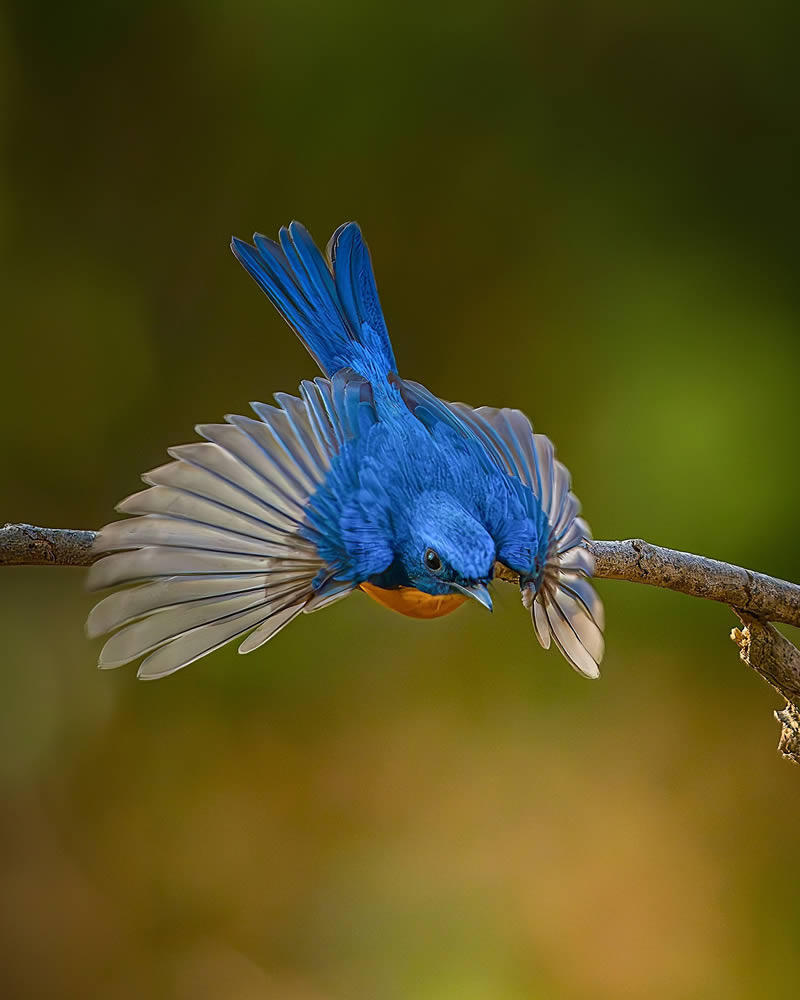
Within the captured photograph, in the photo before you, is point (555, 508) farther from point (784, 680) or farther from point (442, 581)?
point (784, 680)

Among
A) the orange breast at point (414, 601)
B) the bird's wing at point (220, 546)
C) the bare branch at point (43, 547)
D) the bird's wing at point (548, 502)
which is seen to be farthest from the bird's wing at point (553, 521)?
the bare branch at point (43, 547)

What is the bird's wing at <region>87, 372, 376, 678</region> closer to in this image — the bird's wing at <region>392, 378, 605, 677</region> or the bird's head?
the bird's head

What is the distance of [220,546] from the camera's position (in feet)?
4.42

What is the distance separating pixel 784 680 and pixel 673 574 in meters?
0.22

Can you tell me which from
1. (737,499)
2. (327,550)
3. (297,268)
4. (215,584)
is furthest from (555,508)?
(737,499)

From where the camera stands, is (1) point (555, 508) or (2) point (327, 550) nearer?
(2) point (327, 550)

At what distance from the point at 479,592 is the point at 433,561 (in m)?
0.08

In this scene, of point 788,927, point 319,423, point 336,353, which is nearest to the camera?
point 319,423

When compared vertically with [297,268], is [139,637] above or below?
below

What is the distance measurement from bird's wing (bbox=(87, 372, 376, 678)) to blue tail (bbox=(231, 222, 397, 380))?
0.46 metres

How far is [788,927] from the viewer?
2.83 m

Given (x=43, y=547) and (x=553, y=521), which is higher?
(x=553, y=521)

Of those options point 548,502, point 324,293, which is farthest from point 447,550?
point 324,293

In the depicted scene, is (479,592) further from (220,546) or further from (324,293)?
(324,293)
